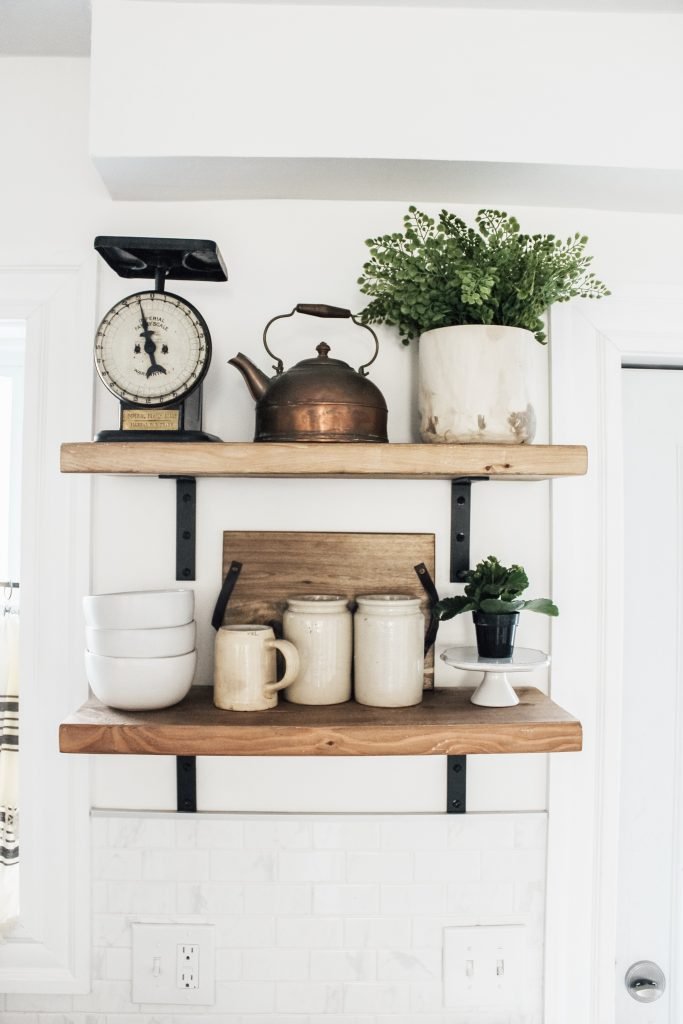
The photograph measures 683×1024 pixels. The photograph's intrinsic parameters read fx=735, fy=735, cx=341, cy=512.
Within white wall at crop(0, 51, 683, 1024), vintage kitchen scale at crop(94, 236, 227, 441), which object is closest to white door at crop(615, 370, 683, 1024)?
white wall at crop(0, 51, 683, 1024)

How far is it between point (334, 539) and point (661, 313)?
674 millimetres

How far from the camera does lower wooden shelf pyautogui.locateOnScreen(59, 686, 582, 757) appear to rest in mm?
977

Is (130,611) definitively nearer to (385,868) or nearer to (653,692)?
(385,868)

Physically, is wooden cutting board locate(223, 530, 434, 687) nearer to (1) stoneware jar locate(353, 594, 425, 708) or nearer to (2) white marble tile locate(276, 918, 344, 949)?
(1) stoneware jar locate(353, 594, 425, 708)

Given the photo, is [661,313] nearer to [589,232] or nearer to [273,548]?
[589,232]

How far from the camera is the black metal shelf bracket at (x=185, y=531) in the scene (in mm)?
1208

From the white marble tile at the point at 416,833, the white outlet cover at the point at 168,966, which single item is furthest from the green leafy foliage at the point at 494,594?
the white outlet cover at the point at 168,966

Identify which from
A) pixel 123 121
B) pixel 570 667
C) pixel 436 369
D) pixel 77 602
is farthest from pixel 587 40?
pixel 77 602

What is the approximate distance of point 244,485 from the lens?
1.22 m

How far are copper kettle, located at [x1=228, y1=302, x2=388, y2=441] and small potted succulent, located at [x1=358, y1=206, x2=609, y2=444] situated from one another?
0.29 feet

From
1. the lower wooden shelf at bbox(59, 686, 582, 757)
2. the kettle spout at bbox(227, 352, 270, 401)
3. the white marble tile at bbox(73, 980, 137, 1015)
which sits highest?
the kettle spout at bbox(227, 352, 270, 401)

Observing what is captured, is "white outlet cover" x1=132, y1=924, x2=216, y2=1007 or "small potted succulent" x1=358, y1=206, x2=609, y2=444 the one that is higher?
"small potted succulent" x1=358, y1=206, x2=609, y2=444

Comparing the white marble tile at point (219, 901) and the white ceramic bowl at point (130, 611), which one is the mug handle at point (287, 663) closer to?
the white ceramic bowl at point (130, 611)

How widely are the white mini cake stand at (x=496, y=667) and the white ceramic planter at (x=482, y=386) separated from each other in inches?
12.5
